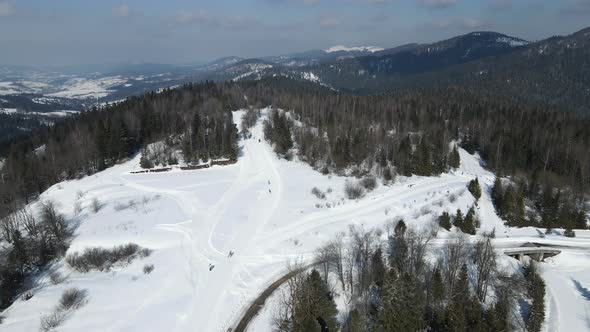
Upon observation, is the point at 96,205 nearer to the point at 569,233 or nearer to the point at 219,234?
the point at 219,234

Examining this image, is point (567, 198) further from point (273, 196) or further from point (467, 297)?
point (273, 196)

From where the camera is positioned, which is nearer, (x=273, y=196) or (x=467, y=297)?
(x=467, y=297)

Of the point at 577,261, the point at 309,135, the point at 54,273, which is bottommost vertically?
the point at 577,261

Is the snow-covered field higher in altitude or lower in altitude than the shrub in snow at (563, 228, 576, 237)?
higher

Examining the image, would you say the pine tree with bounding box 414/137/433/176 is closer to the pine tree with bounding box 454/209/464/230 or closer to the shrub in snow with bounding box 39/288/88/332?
the pine tree with bounding box 454/209/464/230

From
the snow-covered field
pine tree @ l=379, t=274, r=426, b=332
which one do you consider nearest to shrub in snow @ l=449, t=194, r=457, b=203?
the snow-covered field

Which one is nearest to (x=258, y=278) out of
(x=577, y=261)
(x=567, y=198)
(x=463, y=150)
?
(x=577, y=261)

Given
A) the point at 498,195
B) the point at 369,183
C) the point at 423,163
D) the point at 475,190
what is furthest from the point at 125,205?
the point at 498,195

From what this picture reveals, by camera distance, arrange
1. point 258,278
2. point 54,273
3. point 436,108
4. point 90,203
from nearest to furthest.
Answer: point 258,278
point 54,273
point 90,203
point 436,108
